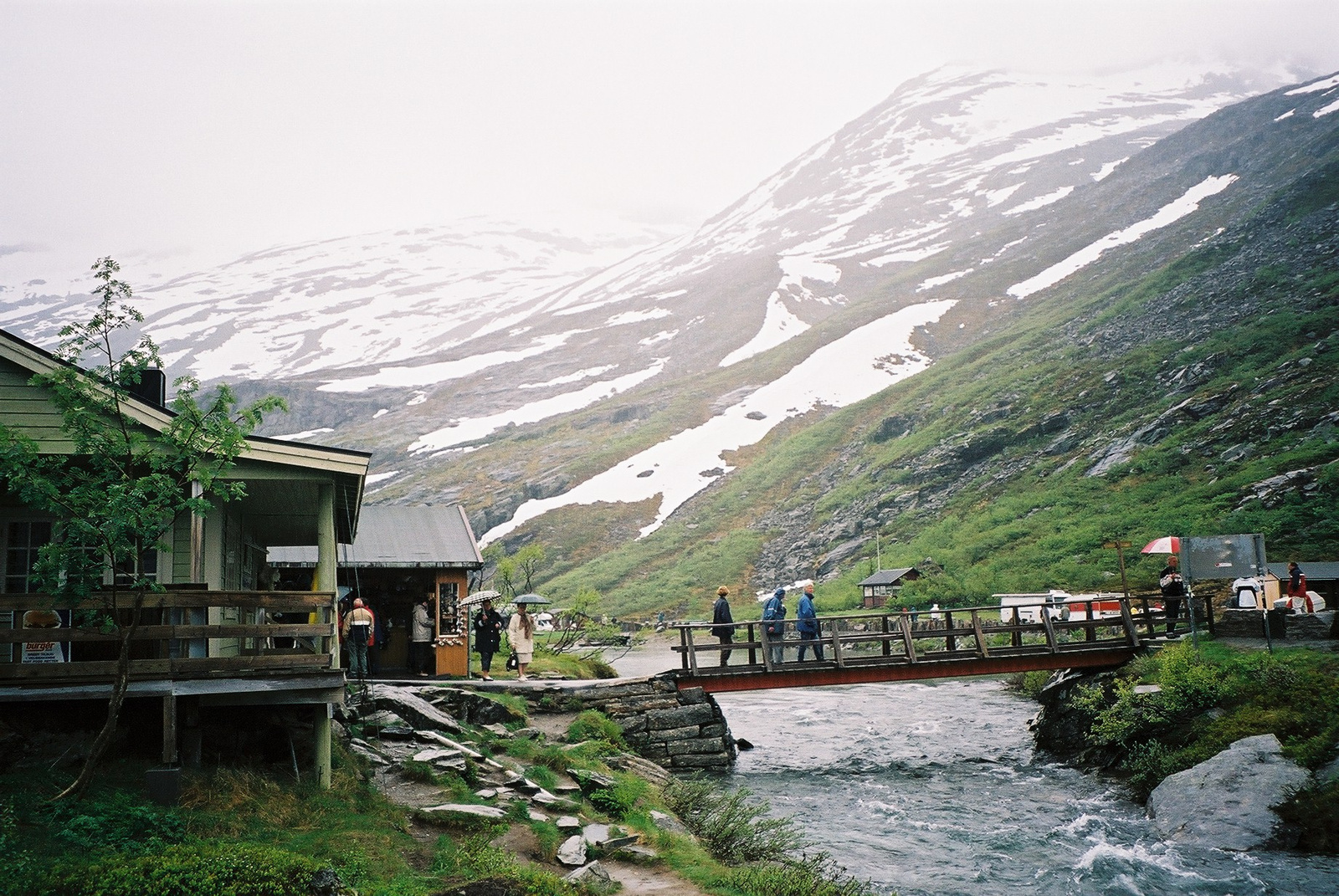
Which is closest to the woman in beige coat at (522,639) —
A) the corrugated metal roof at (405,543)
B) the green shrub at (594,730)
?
the corrugated metal roof at (405,543)

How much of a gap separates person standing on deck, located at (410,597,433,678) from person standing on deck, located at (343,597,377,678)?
2.07 m

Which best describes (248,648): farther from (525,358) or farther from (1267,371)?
(525,358)

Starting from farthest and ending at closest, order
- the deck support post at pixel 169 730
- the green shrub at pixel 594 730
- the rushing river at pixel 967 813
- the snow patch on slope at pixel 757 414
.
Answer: the snow patch on slope at pixel 757 414, the green shrub at pixel 594 730, the rushing river at pixel 967 813, the deck support post at pixel 169 730

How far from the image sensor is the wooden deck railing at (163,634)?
10562 millimetres

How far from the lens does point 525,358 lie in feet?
424

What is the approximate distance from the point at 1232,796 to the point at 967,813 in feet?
14.3

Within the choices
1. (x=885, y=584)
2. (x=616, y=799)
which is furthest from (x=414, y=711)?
(x=885, y=584)

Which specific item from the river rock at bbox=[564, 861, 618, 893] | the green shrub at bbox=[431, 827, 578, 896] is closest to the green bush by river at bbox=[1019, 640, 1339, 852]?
the river rock at bbox=[564, 861, 618, 893]

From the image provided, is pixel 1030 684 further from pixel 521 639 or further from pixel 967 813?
pixel 521 639

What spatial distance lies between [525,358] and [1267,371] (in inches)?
3867

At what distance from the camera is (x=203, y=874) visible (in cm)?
859

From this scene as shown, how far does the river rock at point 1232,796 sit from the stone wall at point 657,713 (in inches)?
358

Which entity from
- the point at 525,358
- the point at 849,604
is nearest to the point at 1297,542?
the point at 849,604

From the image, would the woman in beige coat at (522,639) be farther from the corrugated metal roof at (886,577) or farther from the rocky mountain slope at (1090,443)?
the corrugated metal roof at (886,577)
